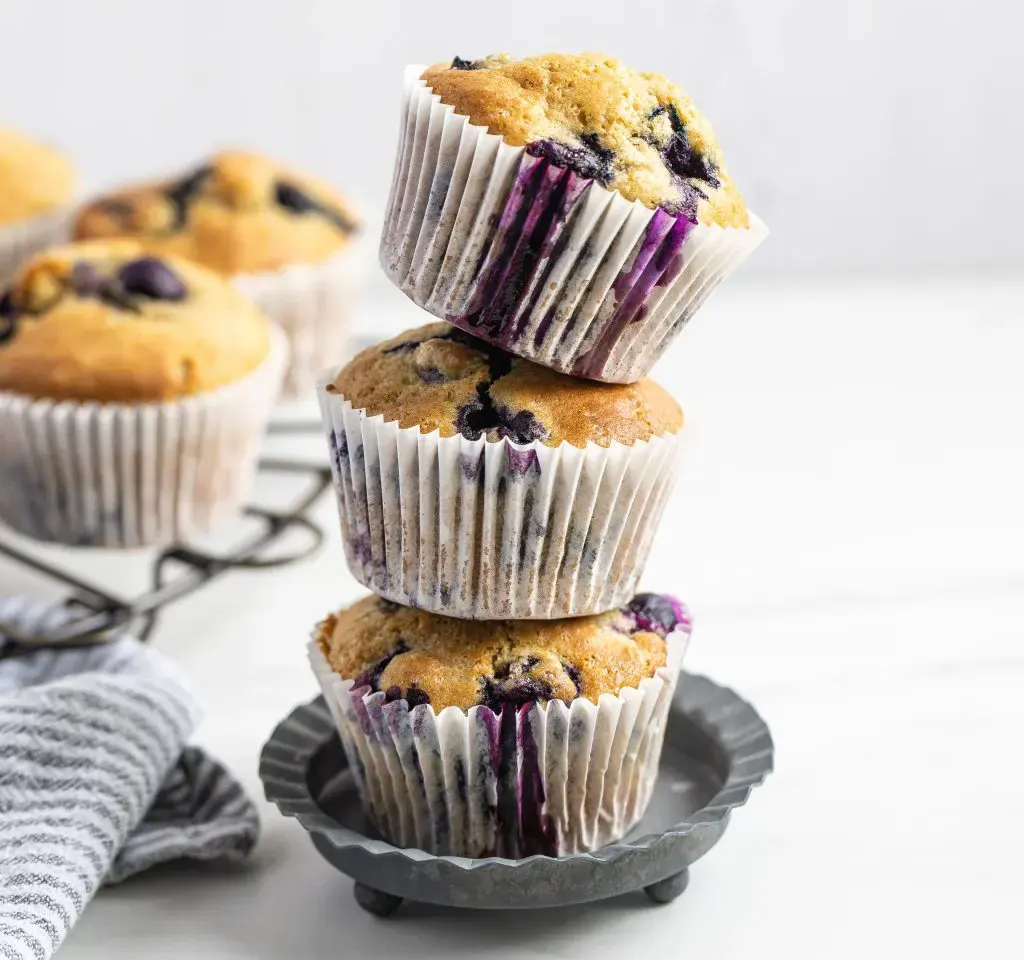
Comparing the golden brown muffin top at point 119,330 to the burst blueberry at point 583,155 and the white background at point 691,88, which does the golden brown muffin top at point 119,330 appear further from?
the white background at point 691,88

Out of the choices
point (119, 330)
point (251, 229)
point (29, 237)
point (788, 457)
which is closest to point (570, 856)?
point (119, 330)

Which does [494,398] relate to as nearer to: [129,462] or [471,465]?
[471,465]

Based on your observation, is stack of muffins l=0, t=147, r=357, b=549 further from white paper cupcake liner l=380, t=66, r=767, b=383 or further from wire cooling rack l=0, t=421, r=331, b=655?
white paper cupcake liner l=380, t=66, r=767, b=383

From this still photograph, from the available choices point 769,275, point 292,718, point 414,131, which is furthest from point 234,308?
point 769,275

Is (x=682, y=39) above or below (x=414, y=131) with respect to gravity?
below

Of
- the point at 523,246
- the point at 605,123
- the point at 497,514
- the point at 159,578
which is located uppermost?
the point at 605,123

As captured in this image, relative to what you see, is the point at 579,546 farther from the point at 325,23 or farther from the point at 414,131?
the point at 325,23

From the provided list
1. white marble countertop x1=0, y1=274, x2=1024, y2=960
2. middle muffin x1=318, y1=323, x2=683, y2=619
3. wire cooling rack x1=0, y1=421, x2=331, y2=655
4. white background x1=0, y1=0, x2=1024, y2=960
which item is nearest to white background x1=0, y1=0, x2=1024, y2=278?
white background x1=0, y1=0, x2=1024, y2=960
